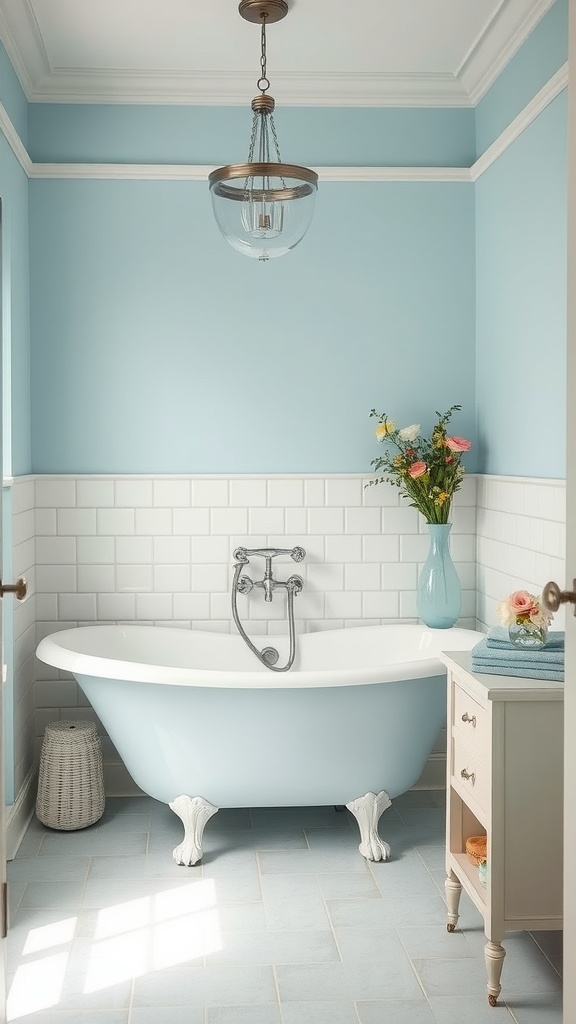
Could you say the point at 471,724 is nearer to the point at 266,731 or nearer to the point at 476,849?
the point at 476,849

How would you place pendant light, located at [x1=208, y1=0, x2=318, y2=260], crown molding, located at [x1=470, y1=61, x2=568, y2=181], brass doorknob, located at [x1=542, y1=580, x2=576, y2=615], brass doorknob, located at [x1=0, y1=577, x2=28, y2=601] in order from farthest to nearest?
1. crown molding, located at [x1=470, y1=61, x2=568, y2=181]
2. pendant light, located at [x1=208, y1=0, x2=318, y2=260]
3. brass doorknob, located at [x1=0, y1=577, x2=28, y2=601]
4. brass doorknob, located at [x1=542, y1=580, x2=576, y2=615]

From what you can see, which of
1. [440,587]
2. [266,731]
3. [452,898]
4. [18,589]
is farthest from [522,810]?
[440,587]

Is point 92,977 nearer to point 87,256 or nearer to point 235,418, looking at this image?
point 235,418

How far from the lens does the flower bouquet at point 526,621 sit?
2.70m

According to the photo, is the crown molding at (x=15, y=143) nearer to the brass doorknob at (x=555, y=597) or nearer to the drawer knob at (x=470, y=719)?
the drawer knob at (x=470, y=719)

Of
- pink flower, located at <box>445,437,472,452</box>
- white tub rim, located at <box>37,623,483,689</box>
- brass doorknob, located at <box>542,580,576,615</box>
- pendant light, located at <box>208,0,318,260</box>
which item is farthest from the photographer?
pink flower, located at <box>445,437,472,452</box>

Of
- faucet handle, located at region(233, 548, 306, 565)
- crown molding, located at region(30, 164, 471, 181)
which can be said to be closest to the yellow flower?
faucet handle, located at region(233, 548, 306, 565)

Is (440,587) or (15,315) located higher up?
(15,315)

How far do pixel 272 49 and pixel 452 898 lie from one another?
329 cm

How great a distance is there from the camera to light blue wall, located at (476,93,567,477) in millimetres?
3436

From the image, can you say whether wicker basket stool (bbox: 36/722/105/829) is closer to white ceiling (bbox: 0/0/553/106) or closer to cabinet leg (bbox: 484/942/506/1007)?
cabinet leg (bbox: 484/942/506/1007)

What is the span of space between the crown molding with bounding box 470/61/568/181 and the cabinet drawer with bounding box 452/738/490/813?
2217 millimetres

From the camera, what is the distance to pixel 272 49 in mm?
3996

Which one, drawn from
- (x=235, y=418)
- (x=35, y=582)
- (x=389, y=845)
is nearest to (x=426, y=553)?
(x=235, y=418)
